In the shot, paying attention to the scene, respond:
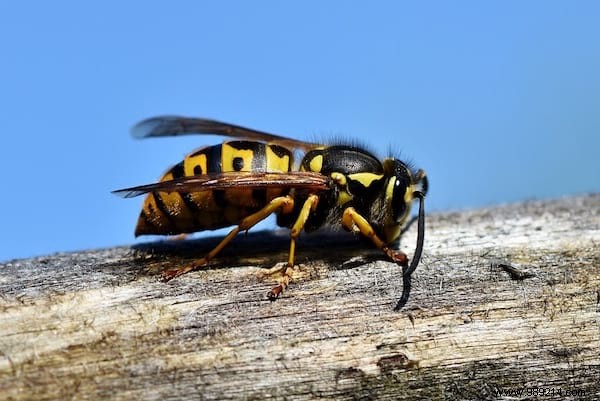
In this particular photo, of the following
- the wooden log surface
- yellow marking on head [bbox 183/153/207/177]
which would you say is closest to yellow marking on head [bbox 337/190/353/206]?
yellow marking on head [bbox 183/153/207/177]

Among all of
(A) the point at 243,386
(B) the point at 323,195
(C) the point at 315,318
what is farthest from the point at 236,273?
(B) the point at 323,195

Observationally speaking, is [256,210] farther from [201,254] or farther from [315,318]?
[315,318]

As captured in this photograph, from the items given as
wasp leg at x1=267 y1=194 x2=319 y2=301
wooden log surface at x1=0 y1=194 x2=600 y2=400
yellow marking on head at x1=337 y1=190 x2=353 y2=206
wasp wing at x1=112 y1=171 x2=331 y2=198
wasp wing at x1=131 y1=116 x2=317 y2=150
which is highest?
wasp wing at x1=131 y1=116 x2=317 y2=150

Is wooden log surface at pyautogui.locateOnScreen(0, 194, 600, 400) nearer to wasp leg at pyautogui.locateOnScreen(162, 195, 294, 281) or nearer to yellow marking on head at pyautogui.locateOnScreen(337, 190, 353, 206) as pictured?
wasp leg at pyautogui.locateOnScreen(162, 195, 294, 281)

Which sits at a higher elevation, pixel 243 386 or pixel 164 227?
pixel 164 227

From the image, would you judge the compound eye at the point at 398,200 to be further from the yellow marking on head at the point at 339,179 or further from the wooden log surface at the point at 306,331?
the wooden log surface at the point at 306,331

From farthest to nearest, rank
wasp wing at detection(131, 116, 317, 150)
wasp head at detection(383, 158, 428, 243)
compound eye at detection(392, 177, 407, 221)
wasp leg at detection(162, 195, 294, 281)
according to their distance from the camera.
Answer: wasp wing at detection(131, 116, 317, 150) < compound eye at detection(392, 177, 407, 221) < wasp head at detection(383, 158, 428, 243) < wasp leg at detection(162, 195, 294, 281)

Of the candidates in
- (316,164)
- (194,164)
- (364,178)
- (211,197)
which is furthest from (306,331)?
(316,164)
